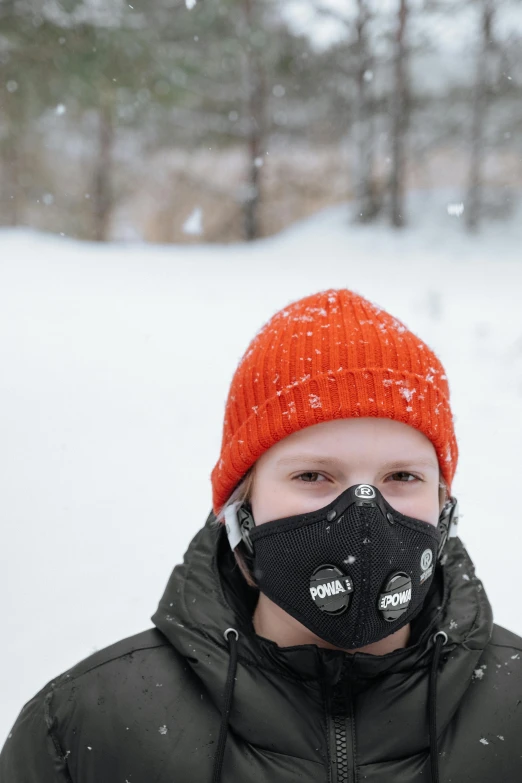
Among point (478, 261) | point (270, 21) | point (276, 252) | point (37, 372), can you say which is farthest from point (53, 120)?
point (37, 372)

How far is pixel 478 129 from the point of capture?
1309 centimetres

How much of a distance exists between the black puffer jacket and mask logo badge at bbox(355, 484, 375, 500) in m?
0.39

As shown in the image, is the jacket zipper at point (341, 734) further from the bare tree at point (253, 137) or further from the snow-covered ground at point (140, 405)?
the bare tree at point (253, 137)

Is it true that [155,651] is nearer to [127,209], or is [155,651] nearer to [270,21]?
[270,21]

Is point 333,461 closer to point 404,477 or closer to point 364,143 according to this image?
point 404,477

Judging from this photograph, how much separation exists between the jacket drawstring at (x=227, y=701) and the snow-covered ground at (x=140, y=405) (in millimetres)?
1952

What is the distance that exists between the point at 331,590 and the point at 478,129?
44.1ft

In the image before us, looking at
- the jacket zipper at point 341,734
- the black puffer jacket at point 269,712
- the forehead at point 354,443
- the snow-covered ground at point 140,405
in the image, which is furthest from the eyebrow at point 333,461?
the snow-covered ground at point 140,405

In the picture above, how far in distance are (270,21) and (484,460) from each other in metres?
12.4

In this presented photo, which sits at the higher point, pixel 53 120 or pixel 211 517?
pixel 53 120

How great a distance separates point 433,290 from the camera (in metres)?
8.68

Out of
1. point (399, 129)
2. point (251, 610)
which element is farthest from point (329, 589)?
point (399, 129)

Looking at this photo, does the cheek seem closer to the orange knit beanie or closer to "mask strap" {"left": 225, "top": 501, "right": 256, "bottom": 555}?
the orange knit beanie

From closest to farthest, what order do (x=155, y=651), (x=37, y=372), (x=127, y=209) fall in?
(x=155, y=651) → (x=37, y=372) → (x=127, y=209)
